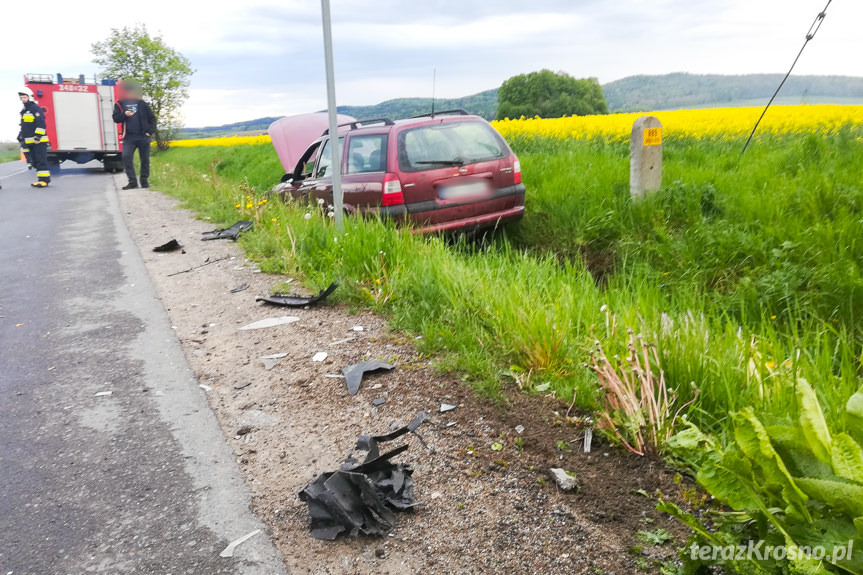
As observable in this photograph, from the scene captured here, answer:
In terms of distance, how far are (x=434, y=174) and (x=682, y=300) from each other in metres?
3.49

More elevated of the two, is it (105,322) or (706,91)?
(706,91)

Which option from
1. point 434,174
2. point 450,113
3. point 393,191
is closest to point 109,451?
point 393,191

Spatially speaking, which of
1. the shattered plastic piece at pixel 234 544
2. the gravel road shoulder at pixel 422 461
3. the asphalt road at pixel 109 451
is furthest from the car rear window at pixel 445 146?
the shattered plastic piece at pixel 234 544

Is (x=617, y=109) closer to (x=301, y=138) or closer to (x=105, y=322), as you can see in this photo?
(x=301, y=138)

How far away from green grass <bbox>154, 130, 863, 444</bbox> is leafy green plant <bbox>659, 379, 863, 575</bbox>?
0.75 m

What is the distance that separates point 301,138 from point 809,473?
45.0 feet

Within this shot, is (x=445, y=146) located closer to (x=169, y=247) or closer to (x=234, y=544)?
(x=169, y=247)

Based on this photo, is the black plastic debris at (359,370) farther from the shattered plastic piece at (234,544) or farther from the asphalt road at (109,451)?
the shattered plastic piece at (234,544)

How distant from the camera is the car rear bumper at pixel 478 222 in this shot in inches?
304

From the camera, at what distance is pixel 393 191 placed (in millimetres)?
7605

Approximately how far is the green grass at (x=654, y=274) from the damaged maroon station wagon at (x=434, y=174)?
1.56ft

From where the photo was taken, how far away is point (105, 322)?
5648 millimetres

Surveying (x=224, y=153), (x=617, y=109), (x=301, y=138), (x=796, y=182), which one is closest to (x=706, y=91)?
(x=617, y=109)

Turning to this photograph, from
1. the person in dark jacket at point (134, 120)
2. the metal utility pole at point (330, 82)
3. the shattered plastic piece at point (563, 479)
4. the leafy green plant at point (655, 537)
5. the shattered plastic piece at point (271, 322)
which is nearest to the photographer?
the leafy green plant at point (655, 537)
